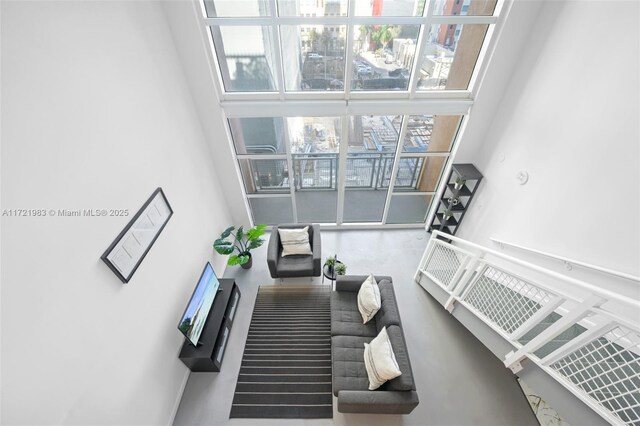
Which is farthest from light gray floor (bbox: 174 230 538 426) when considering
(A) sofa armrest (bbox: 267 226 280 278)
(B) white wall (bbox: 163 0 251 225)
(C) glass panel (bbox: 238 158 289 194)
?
(B) white wall (bbox: 163 0 251 225)

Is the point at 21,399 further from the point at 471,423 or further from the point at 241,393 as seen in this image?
the point at 471,423

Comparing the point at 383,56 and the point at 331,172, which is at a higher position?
the point at 383,56

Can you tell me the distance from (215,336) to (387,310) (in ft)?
7.17

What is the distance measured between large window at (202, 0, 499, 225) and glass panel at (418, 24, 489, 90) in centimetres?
1

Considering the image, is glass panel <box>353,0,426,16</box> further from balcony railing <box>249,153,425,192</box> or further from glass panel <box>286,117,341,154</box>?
balcony railing <box>249,153,425,192</box>

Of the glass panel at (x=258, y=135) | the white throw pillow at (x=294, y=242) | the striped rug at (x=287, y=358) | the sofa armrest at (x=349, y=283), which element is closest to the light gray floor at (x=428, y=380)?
the striped rug at (x=287, y=358)

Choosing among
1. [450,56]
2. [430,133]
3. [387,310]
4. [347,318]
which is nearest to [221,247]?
[347,318]

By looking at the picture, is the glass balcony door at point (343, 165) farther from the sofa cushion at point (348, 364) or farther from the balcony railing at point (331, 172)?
the sofa cushion at point (348, 364)

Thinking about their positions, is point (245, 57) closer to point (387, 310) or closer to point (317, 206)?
point (317, 206)

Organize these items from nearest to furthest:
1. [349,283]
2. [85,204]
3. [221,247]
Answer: [85,204] < [349,283] < [221,247]

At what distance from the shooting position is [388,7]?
3.19m

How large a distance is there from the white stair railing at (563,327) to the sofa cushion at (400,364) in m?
0.92

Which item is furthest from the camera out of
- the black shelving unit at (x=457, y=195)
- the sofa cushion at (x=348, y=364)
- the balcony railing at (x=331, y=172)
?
the balcony railing at (x=331, y=172)

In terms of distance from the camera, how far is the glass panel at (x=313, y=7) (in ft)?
10.3
